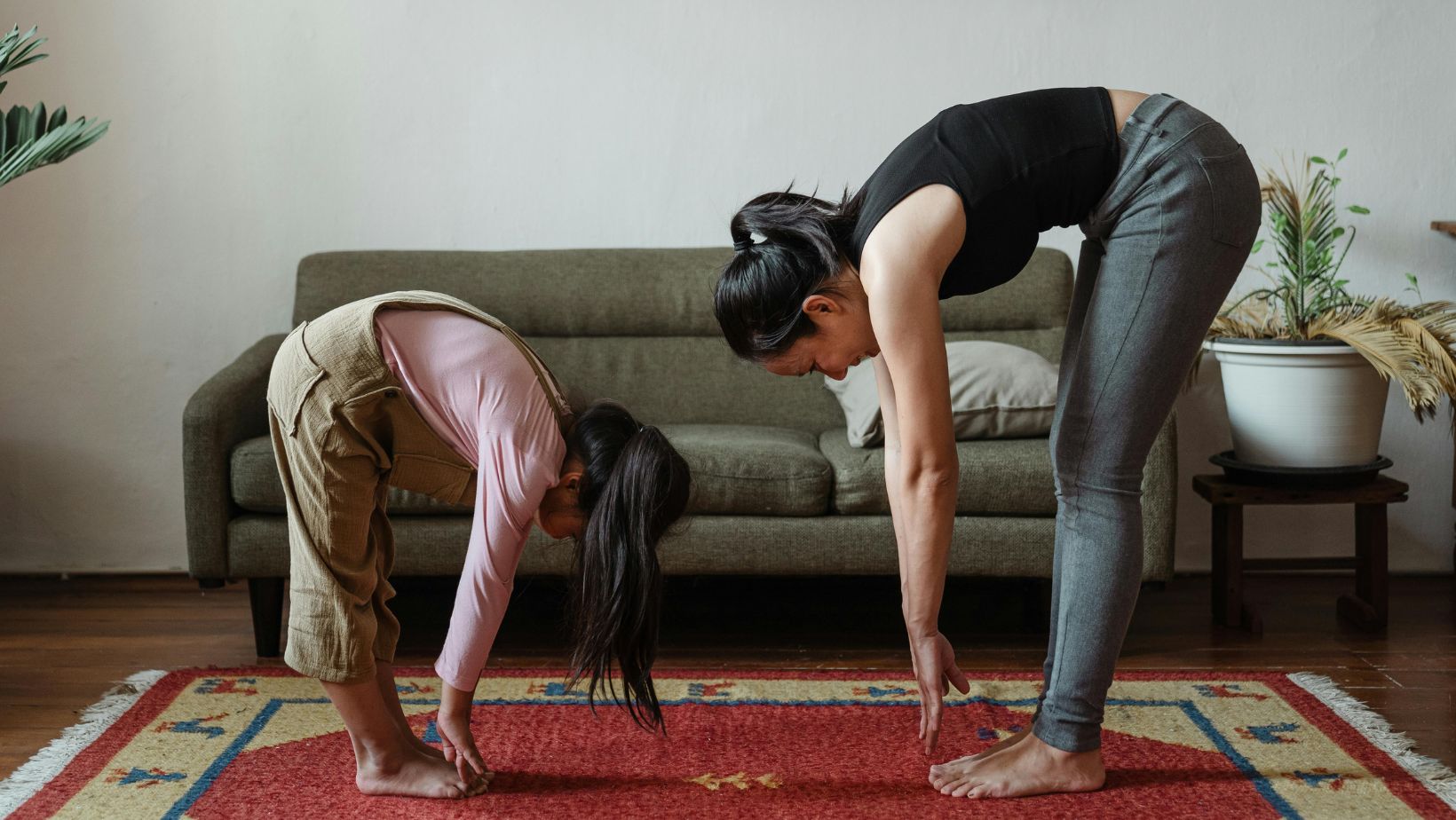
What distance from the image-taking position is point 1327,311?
2.55 meters

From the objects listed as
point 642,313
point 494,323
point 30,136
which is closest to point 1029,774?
point 494,323

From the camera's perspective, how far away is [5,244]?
3.00m

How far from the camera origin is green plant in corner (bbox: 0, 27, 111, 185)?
6.79 feet

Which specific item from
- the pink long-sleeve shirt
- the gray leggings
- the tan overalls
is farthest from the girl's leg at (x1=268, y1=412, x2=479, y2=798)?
the gray leggings

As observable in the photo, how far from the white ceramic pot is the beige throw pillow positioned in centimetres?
43

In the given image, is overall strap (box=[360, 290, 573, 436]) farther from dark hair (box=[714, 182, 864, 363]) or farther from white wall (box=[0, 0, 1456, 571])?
white wall (box=[0, 0, 1456, 571])

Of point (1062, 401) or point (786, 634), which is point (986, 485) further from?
point (1062, 401)

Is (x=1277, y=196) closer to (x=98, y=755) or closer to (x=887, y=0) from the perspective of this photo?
(x=887, y=0)

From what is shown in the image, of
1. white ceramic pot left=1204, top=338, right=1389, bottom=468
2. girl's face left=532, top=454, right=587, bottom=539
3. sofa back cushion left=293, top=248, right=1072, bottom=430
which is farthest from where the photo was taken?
sofa back cushion left=293, top=248, right=1072, bottom=430

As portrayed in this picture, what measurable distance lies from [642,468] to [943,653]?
0.46 meters

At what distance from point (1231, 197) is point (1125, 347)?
0.71 feet

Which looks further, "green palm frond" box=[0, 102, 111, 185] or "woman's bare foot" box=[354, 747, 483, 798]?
"green palm frond" box=[0, 102, 111, 185]

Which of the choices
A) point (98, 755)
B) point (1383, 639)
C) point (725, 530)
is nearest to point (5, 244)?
point (98, 755)

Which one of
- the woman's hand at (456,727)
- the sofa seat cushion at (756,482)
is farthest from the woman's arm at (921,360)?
the sofa seat cushion at (756,482)
